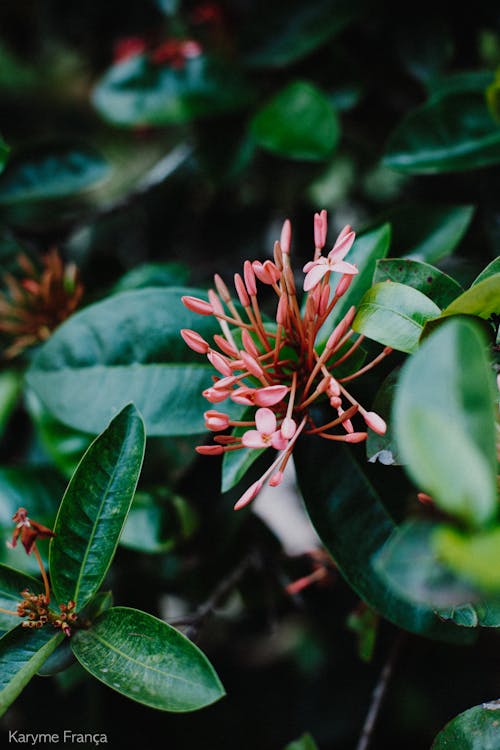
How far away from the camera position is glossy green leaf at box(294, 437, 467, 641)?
0.58 m

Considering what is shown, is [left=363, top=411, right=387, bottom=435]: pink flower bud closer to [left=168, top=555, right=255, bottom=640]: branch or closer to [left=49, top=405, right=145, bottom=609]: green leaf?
[left=49, top=405, right=145, bottom=609]: green leaf

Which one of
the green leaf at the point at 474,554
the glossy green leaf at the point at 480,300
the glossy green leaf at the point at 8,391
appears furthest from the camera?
the glossy green leaf at the point at 8,391

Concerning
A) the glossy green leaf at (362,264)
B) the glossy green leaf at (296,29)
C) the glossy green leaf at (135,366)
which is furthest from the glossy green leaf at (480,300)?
the glossy green leaf at (296,29)

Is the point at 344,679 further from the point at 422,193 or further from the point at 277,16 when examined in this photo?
the point at 277,16

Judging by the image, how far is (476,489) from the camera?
1.02 ft

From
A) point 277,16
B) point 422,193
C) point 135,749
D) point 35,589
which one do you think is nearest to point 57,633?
point 35,589

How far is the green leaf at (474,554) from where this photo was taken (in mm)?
299

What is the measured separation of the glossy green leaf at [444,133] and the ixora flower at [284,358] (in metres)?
0.31

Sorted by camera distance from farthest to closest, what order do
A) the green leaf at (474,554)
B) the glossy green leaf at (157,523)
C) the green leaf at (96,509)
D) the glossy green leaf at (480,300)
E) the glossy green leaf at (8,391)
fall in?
the glossy green leaf at (8,391)
the glossy green leaf at (157,523)
the green leaf at (96,509)
the glossy green leaf at (480,300)
the green leaf at (474,554)

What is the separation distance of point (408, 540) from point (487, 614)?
0.62ft

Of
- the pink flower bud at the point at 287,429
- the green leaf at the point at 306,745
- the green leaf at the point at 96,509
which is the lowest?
the green leaf at the point at 306,745

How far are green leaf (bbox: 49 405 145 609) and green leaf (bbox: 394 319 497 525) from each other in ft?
0.94

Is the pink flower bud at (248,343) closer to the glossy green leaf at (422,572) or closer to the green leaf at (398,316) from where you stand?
the green leaf at (398,316)

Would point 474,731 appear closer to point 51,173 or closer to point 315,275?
point 315,275
